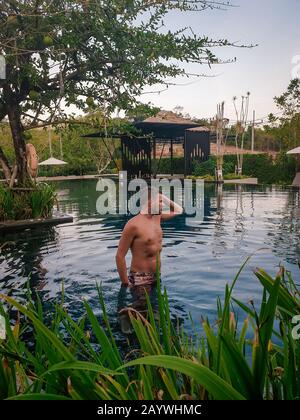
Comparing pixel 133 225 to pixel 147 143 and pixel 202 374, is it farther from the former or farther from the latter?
pixel 147 143

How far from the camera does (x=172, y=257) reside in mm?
8414

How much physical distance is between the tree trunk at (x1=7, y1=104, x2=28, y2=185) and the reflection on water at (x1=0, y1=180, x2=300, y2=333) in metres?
2.03

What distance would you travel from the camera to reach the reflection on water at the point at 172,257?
5977 mm

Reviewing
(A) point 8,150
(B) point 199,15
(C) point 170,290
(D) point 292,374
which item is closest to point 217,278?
(C) point 170,290

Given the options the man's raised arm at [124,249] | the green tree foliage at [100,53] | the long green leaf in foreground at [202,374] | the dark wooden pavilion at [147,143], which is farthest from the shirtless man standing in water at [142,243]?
the dark wooden pavilion at [147,143]

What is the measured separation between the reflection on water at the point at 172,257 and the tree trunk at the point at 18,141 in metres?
2.03

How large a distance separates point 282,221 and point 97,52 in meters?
7.33

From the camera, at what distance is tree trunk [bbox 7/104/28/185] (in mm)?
11875

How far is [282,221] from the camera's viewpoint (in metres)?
12.3

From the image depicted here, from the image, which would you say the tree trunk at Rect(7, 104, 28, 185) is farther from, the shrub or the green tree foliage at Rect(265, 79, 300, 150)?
the green tree foliage at Rect(265, 79, 300, 150)

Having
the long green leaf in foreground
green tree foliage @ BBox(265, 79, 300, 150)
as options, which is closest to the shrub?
the long green leaf in foreground

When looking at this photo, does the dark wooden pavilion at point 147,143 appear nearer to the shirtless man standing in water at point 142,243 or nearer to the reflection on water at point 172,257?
the reflection on water at point 172,257

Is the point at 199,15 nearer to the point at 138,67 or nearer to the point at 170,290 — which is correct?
the point at 138,67

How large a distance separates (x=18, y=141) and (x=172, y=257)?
6.57m
